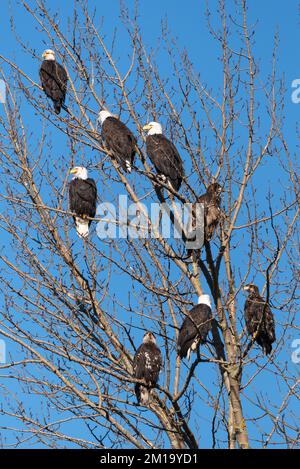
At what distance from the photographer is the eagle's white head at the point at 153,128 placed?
8.96 meters

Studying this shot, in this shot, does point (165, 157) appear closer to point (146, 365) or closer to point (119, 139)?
point (119, 139)

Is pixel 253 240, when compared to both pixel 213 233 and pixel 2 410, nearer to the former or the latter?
pixel 213 233

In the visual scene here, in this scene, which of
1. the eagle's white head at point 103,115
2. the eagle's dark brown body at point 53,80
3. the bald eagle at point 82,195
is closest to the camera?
the eagle's white head at point 103,115

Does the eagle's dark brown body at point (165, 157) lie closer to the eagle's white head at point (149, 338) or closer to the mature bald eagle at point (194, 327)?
the mature bald eagle at point (194, 327)

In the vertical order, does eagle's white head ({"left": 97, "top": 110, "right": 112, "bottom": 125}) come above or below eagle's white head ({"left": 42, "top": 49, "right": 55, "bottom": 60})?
below

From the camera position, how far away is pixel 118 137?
9500 millimetres

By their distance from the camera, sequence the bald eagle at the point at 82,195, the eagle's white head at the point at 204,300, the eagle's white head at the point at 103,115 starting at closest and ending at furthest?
the eagle's white head at the point at 204,300
the eagle's white head at the point at 103,115
the bald eagle at the point at 82,195

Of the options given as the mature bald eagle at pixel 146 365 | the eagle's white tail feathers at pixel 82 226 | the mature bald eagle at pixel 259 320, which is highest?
the eagle's white tail feathers at pixel 82 226

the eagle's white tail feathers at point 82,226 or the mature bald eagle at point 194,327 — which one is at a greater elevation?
the eagle's white tail feathers at point 82,226

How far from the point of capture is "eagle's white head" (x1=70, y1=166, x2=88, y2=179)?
31.2ft

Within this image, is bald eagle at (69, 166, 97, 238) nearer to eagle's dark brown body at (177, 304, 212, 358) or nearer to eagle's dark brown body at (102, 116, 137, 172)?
eagle's dark brown body at (102, 116, 137, 172)

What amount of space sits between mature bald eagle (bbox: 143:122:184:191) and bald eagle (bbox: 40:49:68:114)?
1.67 m

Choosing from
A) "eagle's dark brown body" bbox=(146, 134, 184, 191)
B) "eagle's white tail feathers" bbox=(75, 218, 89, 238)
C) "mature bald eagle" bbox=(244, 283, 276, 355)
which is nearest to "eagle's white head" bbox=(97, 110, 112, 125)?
"eagle's dark brown body" bbox=(146, 134, 184, 191)

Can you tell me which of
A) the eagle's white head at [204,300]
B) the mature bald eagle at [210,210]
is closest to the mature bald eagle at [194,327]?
the eagle's white head at [204,300]
